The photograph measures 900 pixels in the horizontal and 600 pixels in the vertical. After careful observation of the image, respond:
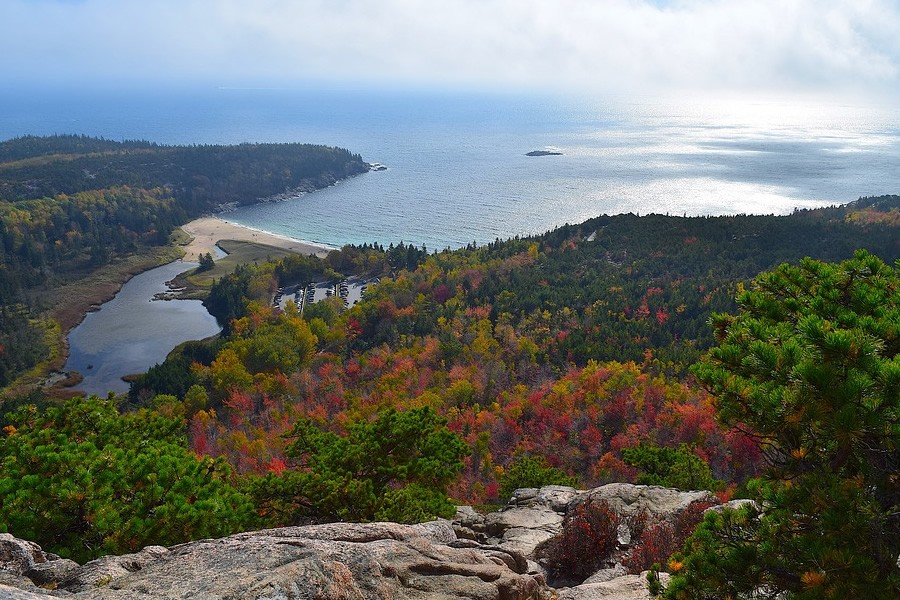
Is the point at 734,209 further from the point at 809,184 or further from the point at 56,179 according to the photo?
the point at 56,179

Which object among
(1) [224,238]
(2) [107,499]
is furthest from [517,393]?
(1) [224,238]

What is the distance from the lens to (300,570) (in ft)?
27.3

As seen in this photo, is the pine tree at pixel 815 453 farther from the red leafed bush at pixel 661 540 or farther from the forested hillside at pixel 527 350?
the forested hillside at pixel 527 350

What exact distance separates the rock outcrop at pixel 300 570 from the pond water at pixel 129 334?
7297cm

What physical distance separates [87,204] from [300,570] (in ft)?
538

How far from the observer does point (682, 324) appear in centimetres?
6156

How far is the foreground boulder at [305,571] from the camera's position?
323 inches

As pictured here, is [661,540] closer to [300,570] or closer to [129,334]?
[300,570]

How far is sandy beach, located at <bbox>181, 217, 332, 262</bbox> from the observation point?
132 meters

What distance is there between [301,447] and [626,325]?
47.2 meters

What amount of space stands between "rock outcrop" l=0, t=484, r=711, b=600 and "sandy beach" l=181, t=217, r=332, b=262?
11442cm

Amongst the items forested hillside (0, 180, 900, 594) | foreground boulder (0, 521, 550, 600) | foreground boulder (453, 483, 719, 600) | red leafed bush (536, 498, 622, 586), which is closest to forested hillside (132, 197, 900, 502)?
forested hillside (0, 180, 900, 594)

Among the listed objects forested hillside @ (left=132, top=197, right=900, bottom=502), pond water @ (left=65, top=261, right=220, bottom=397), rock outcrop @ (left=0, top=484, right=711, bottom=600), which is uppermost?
rock outcrop @ (left=0, top=484, right=711, bottom=600)

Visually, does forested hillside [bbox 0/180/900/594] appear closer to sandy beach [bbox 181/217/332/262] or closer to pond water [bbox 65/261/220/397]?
pond water [bbox 65/261/220/397]
